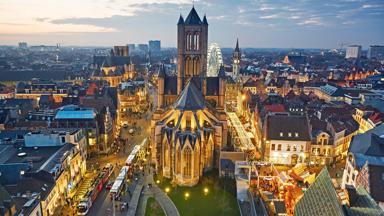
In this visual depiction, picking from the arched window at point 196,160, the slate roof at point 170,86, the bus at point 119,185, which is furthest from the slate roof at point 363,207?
the slate roof at point 170,86

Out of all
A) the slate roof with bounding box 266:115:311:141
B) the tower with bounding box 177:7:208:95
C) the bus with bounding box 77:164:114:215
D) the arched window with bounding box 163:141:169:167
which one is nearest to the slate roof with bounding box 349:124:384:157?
the slate roof with bounding box 266:115:311:141

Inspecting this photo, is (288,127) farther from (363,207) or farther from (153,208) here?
(363,207)

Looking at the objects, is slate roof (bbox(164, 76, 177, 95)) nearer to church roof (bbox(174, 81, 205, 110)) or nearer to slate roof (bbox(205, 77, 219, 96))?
slate roof (bbox(205, 77, 219, 96))

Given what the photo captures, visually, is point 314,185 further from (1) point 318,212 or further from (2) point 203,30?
(2) point 203,30

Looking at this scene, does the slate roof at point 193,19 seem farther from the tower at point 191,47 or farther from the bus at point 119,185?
the bus at point 119,185

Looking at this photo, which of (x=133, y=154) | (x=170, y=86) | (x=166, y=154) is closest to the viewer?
(x=166, y=154)

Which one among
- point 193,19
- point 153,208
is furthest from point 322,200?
point 193,19

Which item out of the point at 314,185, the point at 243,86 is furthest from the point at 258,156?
the point at 243,86
